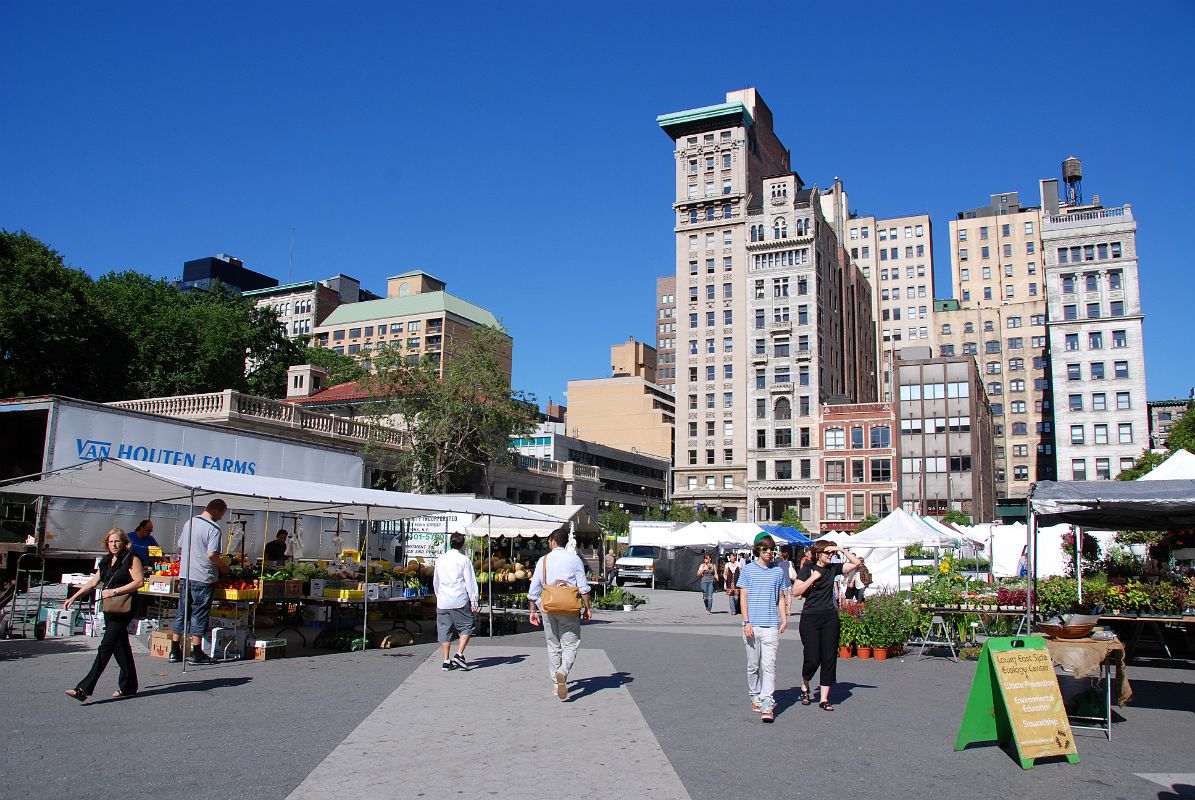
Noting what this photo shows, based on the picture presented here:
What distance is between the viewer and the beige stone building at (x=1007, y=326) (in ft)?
349

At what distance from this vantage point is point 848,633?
15.8 metres

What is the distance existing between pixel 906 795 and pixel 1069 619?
3871 millimetres

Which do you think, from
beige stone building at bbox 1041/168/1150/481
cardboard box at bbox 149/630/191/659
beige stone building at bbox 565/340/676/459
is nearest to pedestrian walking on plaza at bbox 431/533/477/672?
cardboard box at bbox 149/630/191/659

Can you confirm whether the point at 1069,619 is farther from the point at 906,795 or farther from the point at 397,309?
the point at 397,309

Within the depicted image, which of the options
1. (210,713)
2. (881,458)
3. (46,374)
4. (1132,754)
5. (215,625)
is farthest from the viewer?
(881,458)

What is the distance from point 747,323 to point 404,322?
56677 mm

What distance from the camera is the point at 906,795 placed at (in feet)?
22.1

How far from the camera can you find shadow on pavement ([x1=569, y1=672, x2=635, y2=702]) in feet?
36.0

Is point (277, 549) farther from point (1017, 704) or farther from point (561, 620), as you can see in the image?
point (1017, 704)

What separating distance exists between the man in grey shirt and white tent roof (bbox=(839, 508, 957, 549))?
691 inches

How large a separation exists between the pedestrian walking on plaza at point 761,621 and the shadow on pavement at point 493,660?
4803mm

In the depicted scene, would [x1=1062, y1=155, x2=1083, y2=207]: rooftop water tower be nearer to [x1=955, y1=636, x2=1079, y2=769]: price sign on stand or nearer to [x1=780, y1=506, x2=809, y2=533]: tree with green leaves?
[x1=780, y1=506, x2=809, y2=533]: tree with green leaves

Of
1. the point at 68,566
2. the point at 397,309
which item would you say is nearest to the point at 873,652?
the point at 68,566

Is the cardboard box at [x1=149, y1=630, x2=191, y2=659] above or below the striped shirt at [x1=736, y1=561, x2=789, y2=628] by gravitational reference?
below
